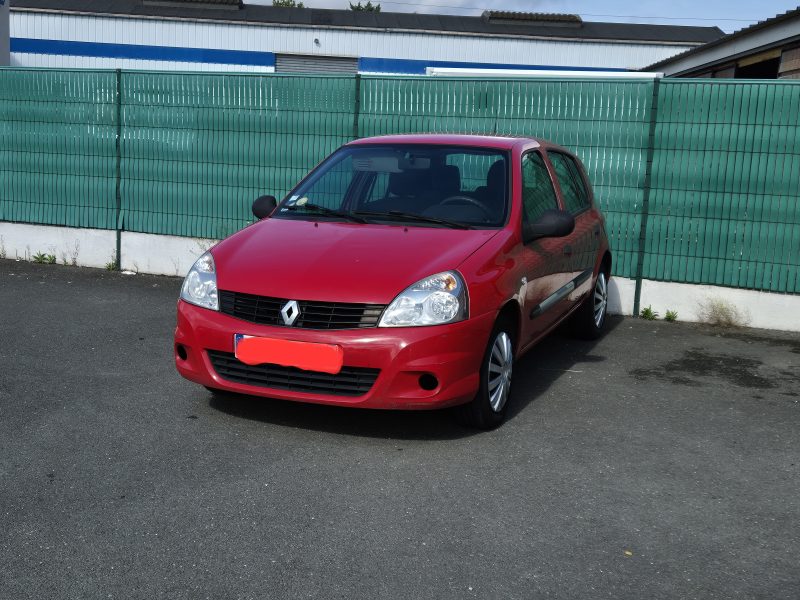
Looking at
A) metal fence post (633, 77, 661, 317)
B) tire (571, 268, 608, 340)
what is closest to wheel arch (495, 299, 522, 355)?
tire (571, 268, 608, 340)

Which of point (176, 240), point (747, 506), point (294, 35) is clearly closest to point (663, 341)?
point (747, 506)

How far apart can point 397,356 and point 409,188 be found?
5.49ft

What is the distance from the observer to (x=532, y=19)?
3045 cm

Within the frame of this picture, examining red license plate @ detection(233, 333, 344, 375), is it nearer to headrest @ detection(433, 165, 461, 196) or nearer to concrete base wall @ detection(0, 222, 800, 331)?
headrest @ detection(433, 165, 461, 196)

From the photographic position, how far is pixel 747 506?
4215mm

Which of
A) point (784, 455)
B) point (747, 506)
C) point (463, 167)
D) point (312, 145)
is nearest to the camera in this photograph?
point (747, 506)

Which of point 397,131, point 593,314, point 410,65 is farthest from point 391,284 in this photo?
point 410,65

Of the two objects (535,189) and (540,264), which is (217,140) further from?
(540,264)

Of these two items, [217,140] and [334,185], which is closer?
[334,185]

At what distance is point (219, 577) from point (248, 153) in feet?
23.8

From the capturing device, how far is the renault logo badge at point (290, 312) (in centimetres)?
474

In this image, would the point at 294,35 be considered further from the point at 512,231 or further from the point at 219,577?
the point at 219,577

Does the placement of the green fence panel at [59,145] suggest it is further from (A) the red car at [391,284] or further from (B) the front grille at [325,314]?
(B) the front grille at [325,314]

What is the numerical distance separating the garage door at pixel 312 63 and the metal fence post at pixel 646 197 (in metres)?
18.6
